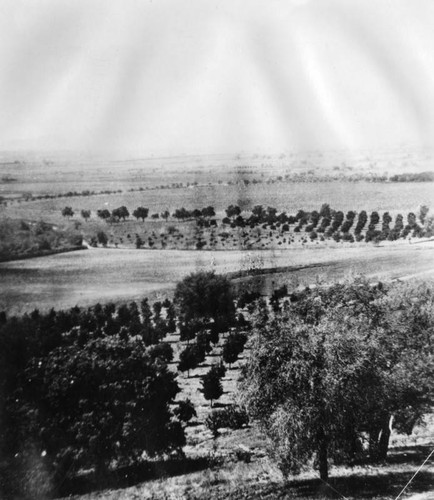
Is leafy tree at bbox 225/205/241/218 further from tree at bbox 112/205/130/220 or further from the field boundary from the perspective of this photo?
the field boundary

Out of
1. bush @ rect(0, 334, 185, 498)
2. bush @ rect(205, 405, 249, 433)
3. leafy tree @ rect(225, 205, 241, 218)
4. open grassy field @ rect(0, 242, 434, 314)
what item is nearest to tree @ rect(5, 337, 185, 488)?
bush @ rect(0, 334, 185, 498)

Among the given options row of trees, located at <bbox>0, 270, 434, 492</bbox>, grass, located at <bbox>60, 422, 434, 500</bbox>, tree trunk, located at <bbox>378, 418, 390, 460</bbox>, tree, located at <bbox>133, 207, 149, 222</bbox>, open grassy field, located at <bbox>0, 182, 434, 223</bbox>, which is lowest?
grass, located at <bbox>60, 422, 434, 500</bbox>

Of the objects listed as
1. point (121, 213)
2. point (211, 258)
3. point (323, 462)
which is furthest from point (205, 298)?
point (323, 462)

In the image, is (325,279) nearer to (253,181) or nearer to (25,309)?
(253,181)

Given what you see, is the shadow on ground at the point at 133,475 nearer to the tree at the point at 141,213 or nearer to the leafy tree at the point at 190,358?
the leafy tree at the point at 190,358

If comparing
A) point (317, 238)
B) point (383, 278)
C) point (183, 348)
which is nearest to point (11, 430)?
point (183, 348)

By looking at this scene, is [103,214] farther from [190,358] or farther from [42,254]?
[190,358]

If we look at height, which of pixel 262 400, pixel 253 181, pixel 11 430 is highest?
pixel 253 181
